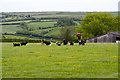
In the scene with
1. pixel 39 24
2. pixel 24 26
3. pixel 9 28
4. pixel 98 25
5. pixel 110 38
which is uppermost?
pixel 39 24

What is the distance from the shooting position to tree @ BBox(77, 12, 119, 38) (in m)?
118

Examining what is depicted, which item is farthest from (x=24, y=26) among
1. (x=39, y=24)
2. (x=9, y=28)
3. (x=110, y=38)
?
(x=110, y=38)

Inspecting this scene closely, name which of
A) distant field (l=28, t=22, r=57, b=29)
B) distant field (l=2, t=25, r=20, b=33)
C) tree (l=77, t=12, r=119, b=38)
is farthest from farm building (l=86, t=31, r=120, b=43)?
distant field (l=28, t=22, r=57, b=29)

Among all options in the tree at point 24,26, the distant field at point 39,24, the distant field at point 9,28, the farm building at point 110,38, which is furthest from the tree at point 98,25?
the distant field at point 9,28

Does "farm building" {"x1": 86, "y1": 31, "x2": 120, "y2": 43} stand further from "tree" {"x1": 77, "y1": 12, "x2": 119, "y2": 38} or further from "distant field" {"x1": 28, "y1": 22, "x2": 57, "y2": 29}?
"distant field" {"x1": 28, "y1": 22, "x2": 57, "y2": 29}

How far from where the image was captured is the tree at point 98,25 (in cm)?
11775

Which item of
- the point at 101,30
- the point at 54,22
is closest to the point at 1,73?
the point at 101,30

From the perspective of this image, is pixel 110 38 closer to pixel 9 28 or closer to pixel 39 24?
pixel 9 28

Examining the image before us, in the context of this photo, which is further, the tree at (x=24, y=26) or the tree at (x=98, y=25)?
the tree at (x=24, y=26)

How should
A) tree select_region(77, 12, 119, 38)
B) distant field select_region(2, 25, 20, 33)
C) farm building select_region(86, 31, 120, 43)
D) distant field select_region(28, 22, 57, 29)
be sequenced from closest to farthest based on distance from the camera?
farm building select_region(86, 31, 120, 43), tree select_region(77, 12, 119, 38), distant field select_region(2, 25, 20, 33), distant field select_region(28, 22, 57, 29)

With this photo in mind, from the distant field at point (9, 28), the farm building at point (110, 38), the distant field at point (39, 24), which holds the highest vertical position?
the distant field at point (39, 24)

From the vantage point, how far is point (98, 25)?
118 meters

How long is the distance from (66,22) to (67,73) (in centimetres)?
14504

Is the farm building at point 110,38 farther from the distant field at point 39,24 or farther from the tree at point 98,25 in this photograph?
the distant field at point 39,24
